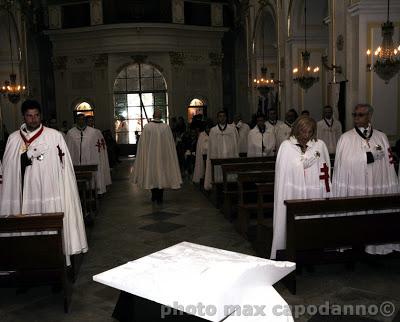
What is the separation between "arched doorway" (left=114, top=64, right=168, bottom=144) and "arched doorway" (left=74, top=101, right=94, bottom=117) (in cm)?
114

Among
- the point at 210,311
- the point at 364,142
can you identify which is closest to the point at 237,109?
the point at 364,142

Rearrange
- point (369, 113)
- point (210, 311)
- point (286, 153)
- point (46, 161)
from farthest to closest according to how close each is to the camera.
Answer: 1. point (369, 113)
2. point (286, 153)
3. point (46, 161)
4. point (210, 311)

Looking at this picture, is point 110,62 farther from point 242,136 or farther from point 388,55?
point 388,55

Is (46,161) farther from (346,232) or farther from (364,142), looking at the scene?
(364,142)

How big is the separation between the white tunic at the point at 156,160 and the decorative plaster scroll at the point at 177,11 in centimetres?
1225

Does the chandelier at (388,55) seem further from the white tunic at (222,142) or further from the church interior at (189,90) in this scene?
the white tunic at (222,142)

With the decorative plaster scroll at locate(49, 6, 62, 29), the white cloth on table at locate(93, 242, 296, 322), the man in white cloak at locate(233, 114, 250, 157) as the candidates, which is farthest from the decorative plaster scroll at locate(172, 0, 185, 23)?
the white cloth on table at locate(93, 242, 296, 322)

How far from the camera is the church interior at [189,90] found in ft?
16.3

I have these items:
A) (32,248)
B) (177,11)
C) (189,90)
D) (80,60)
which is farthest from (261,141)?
(80,60)

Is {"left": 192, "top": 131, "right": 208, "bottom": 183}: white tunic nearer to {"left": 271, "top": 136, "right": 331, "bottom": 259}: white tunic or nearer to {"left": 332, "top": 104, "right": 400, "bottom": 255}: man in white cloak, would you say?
{"left": 332, "top": 104, "right": 400, "bottom": 255}: man in white cloak

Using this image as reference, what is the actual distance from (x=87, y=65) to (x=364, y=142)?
17800 mm

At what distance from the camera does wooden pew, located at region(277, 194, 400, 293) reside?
476cm

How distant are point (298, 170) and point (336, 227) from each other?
72cm

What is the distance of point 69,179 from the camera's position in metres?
4.92
